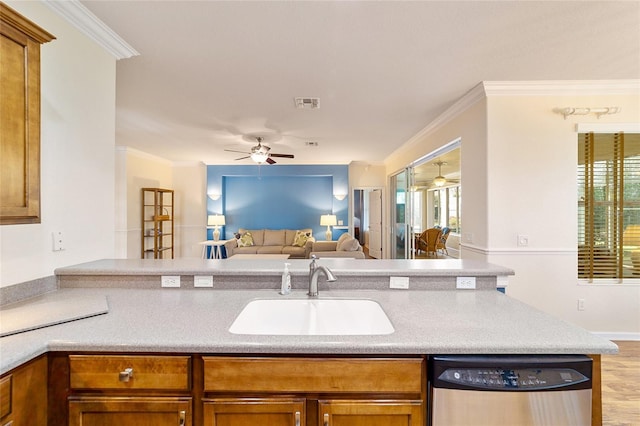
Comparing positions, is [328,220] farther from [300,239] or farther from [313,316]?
[313,316]

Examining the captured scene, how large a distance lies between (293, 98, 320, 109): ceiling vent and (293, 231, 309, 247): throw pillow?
3966mm

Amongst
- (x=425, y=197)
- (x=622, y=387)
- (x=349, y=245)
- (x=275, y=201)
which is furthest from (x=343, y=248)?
(x=425, y=197)

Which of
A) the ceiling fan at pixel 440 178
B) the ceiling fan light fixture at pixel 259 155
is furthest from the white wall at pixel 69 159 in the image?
the ceiling fan at pixel 440 178

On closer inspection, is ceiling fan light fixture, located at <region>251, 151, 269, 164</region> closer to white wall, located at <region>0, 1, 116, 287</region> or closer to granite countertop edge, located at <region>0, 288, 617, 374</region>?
white wall, located at <region>0, 1, 116, 287</region>

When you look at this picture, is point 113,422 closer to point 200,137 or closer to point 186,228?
point 200,137

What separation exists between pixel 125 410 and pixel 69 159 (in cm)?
153

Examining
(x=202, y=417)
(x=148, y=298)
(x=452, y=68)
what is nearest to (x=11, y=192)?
(x=148, y=298)

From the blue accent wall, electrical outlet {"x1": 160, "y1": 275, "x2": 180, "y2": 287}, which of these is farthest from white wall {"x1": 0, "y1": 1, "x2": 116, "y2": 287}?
the blue accent wall

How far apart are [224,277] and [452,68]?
8.38ft

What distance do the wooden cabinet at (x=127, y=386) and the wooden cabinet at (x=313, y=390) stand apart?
0.10m

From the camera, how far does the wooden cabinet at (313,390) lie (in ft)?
3.35

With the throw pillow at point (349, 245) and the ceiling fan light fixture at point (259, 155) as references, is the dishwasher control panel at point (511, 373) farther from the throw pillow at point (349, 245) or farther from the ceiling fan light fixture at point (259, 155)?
the ceiling fan light fixture at point (259, 155)

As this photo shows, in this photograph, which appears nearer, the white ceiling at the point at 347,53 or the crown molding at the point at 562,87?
the white ceiling at the point at 347,53

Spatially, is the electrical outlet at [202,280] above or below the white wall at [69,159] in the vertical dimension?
below
